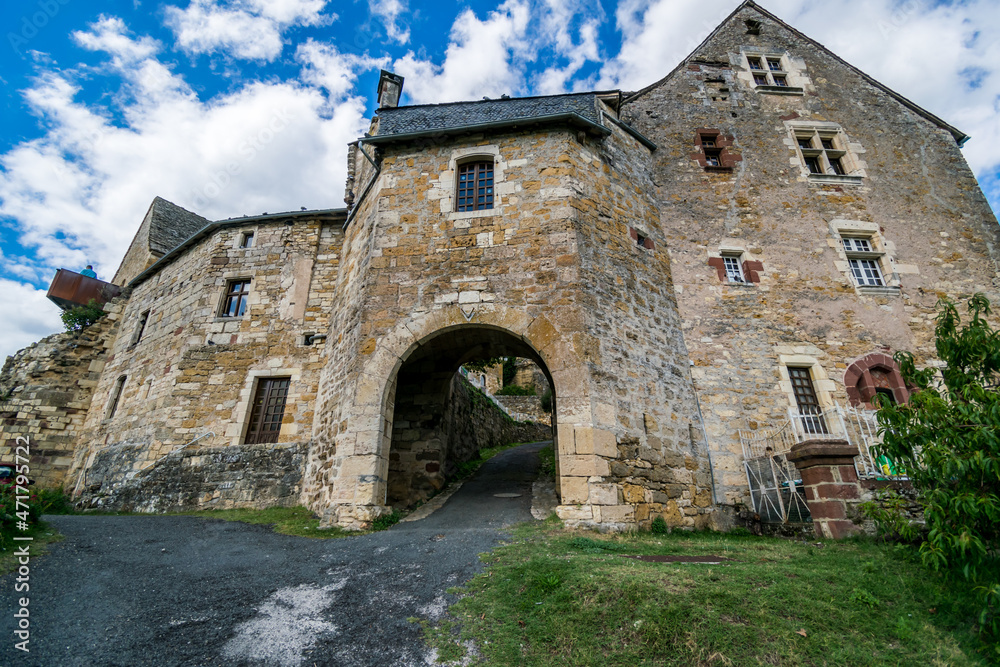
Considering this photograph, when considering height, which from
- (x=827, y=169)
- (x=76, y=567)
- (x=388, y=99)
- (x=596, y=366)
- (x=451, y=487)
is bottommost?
(x=76, y=567)

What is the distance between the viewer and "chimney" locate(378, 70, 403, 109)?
11805 mm

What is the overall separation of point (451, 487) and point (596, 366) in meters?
4.31

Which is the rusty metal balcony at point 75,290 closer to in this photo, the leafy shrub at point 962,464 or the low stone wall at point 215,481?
the low stone wall at point 215,481

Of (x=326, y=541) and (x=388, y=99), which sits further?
(x=388, y=99)

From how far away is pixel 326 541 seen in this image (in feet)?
21.3

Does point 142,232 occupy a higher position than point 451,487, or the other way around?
point 142,232

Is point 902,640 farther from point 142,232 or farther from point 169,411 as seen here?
point 142,232

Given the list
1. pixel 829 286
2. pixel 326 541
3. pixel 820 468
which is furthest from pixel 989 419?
pixel 829 286

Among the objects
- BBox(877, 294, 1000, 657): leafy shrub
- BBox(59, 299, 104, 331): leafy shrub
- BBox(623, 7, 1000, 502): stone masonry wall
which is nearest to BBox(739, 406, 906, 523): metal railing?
BBox(623, 7, 1000, 502): stone masonry wall

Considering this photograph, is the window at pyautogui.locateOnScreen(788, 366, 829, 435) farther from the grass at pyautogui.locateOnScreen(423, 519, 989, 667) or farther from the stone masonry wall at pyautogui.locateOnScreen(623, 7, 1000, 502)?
the grass at pyautogui.locateOnScreen(423, 519, 989, 667)

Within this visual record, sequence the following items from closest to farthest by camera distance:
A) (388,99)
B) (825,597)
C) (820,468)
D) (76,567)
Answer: (825,597) → (76,567) → (820,468) → (388,99)

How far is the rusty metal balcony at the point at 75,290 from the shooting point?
15.1m

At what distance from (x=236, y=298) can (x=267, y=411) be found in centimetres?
335

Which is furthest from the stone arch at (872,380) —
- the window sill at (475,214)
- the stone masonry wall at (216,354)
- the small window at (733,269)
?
the stone masonry wall at (216,354)
